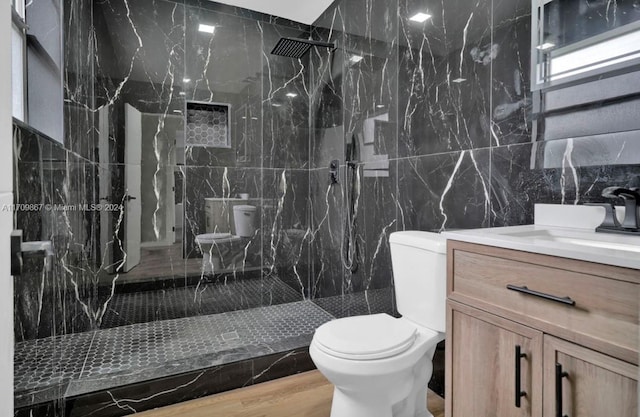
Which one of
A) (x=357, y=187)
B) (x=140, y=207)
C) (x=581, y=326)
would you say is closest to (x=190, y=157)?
(x=140, y=207)

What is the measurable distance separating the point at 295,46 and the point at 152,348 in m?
2.53

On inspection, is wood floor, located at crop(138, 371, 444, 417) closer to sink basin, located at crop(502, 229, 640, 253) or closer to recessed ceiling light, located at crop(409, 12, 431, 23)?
sink basin, located at crop(502, 229, 640, 253)

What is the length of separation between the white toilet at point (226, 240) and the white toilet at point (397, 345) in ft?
5.50

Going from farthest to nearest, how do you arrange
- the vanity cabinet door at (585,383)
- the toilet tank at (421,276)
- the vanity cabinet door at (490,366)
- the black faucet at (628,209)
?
the toilet tank at (421,276), the black faucet at (628,209), the vanity cabinet door at (490,366), the vanity cabinet door at (585,383)


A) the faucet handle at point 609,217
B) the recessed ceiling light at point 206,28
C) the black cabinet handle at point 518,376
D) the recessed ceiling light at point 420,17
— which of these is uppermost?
the recessed ceiling light at point 206,28

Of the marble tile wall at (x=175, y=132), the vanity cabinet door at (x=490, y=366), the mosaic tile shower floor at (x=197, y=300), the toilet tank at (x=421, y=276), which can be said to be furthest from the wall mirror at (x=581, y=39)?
the mosaic tile shower floor at (x=197, y=300)

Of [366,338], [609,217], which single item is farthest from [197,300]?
[609,217]

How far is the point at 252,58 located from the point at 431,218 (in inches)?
84.4

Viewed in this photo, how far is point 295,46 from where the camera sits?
302 centimetres

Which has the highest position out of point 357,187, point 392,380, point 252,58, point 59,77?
point 252,58

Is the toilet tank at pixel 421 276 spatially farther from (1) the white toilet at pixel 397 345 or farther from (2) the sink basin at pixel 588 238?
(2) the sink basin at pixel 588 238

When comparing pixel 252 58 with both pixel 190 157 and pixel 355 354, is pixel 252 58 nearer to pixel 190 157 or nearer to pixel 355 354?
pixel 190 157

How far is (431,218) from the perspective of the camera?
201cm

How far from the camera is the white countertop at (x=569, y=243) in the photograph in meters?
0.87
